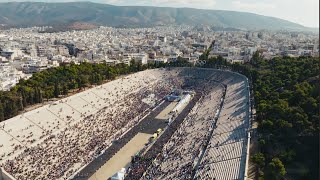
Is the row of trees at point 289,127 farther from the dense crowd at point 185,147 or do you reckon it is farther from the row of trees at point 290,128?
the dense crowd at point 185,147

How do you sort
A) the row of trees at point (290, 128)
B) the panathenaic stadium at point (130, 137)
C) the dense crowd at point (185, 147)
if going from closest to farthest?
the row of trees at point (290, 128)
the dense crowd at point (185, 147)
the panathenaic stadium at point (130, 137)

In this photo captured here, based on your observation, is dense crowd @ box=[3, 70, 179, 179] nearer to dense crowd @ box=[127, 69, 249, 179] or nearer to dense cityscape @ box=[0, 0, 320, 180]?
dense cityscape @ box=[0, 0, 320, 180]

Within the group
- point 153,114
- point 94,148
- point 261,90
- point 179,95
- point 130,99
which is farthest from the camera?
point 179,95

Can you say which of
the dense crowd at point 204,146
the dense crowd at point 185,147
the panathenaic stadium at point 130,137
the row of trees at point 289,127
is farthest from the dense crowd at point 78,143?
the row of trees at point 289,127

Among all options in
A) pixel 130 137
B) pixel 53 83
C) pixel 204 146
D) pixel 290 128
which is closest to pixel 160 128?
pixel 130 137

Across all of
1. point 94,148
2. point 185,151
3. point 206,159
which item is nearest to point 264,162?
point 206,159

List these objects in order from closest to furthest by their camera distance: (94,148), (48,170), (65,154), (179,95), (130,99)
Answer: (48,170) < (65,154) < (94,148) < (130,99) < (179,95)

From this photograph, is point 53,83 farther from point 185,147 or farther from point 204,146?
point 204,146

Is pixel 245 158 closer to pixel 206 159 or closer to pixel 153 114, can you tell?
pixel 206 159
